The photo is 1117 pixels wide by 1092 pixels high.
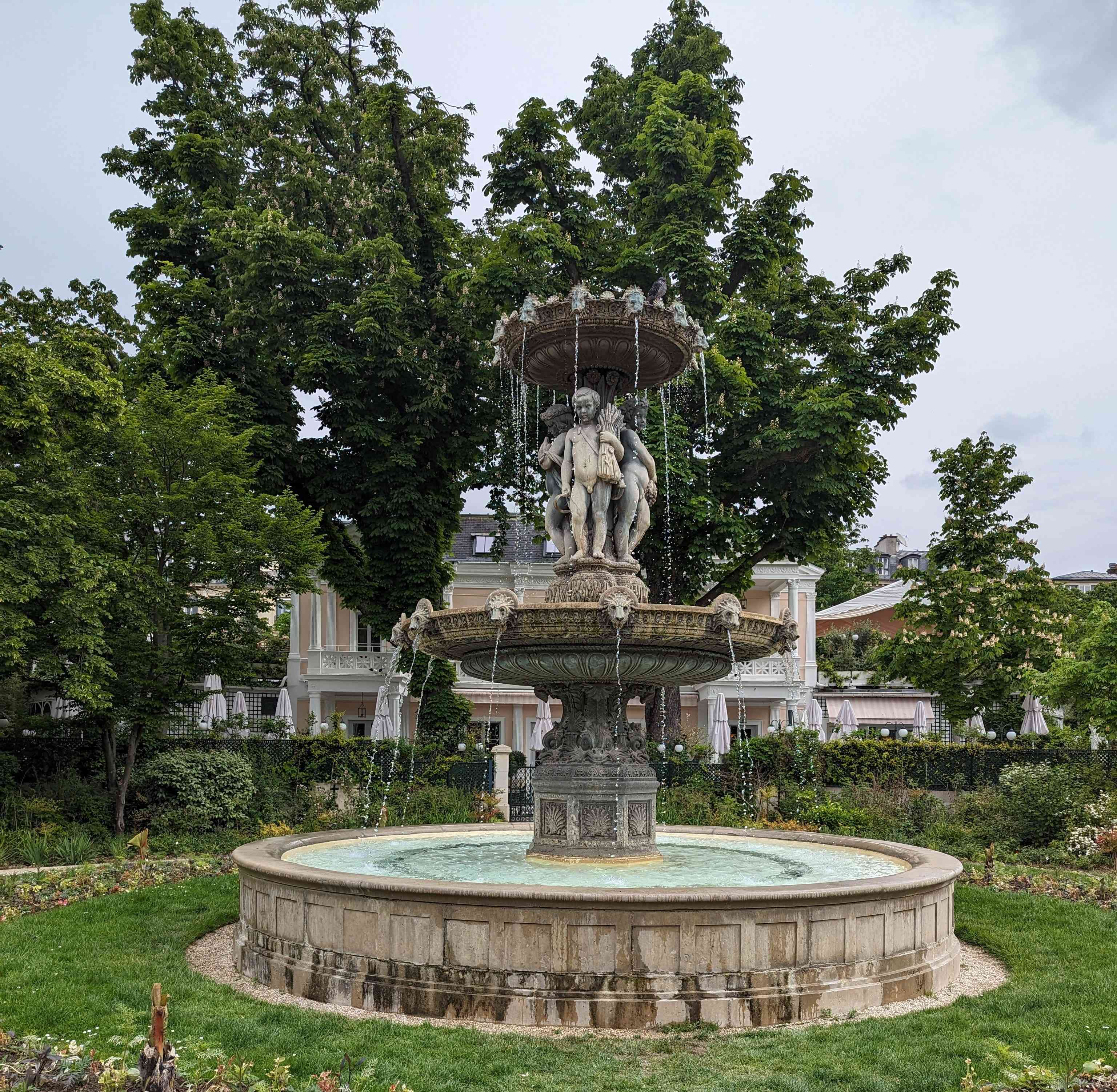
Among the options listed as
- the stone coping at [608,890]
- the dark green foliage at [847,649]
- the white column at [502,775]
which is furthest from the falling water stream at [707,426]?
the dark green foliage at [847,649]

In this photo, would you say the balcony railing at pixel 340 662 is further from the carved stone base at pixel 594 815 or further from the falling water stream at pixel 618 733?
the carved stone base at pixel 594 815

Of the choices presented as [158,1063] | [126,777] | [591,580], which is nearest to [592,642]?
[591,580]

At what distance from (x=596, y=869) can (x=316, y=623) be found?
2847cm

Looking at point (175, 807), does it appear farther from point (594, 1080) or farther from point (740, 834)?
point (594, 1080)

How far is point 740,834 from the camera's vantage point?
13.5m

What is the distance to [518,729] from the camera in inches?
1585

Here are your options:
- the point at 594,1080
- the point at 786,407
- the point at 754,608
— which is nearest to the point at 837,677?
the point at 754,608

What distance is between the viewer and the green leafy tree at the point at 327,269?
988 inches

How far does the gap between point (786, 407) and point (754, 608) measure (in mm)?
20520

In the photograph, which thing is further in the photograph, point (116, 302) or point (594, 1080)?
point (116, 302)

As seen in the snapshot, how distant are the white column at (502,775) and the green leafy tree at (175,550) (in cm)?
511

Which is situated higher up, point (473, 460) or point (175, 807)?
point (473, 460)

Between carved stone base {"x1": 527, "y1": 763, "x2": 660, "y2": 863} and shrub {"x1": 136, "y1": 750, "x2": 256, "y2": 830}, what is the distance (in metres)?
10.3

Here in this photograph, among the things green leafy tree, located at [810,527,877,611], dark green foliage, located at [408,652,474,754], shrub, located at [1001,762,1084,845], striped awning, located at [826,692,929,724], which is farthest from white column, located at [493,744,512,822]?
green leafy tree, located at [810,527,877,611]
